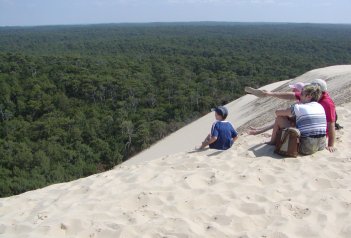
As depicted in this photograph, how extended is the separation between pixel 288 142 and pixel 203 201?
1996mm

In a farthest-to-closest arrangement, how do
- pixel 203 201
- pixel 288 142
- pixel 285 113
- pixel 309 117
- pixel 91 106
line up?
1. pixel 91 106
2. pixel 285 113
3. pixel 288 142
4. pixel 309 117
5. pixel 203 201

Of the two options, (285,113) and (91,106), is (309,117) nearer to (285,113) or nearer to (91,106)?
(285,113)

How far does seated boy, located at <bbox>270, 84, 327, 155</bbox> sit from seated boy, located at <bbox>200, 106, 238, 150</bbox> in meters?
1.08

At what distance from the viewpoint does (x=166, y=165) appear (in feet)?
21.5

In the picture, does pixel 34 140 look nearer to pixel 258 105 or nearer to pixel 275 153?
pixel 258 105

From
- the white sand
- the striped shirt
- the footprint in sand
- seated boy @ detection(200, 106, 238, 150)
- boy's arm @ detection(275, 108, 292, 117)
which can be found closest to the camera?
the white sand

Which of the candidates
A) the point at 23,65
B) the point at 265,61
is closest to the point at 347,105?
the point at 23,65

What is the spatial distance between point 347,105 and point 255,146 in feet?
15.1

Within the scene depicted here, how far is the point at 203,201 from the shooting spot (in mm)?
4863

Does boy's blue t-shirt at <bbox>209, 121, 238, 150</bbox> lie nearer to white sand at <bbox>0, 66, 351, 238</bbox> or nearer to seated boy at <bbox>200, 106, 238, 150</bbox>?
seated boy at <bbox>200, 106, 238, 150</bbox>

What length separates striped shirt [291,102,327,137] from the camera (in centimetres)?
591

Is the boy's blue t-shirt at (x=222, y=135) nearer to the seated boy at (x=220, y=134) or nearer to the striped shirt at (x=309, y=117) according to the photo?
the seated boy at (x=220, y=134)

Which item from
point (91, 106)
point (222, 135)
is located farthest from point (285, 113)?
point (91, 106)

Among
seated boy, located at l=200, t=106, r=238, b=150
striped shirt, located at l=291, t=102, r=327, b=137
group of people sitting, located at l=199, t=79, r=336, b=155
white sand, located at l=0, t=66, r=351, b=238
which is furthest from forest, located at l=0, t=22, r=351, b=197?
striped shirt, located at l=291, t=102, r=327, b=137
